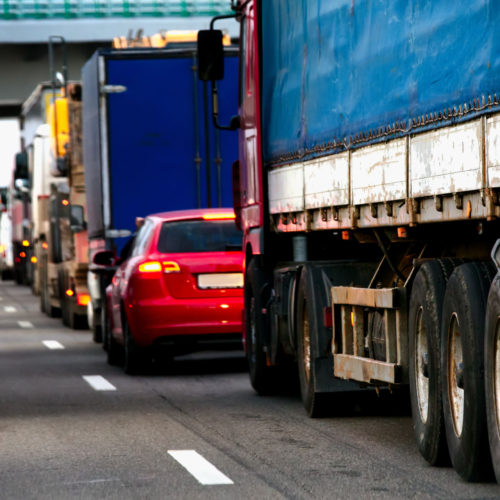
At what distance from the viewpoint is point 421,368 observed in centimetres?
962

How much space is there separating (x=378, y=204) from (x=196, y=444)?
1.89 m

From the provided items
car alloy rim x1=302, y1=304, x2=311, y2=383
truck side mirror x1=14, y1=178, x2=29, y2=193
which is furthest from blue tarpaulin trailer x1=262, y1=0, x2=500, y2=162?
truck side mirror x1=14, y1=178, x2=29, y2=193

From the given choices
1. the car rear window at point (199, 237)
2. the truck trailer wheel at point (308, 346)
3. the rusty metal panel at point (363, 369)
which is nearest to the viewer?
the rusty metal panel at point (363, 369)

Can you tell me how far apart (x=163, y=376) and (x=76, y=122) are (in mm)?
9460

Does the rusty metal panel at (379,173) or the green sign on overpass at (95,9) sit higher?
the green sign on overpass at (95,9)

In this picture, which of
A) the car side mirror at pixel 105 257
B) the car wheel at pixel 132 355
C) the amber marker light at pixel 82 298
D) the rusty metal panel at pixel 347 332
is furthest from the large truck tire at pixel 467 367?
the amber marker light at pixel 82 298

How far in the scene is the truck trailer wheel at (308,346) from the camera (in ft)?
39.5

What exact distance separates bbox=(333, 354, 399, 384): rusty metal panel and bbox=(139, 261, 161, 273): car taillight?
5.21 m

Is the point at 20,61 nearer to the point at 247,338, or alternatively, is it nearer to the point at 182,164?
the point at 182,164

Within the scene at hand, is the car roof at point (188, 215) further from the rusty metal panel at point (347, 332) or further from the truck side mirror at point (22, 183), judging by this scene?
the truck side mirror at point (22, 183)

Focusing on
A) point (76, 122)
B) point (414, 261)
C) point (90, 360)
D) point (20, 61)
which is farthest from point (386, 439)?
point (20, 61)

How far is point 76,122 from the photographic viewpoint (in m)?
25.5

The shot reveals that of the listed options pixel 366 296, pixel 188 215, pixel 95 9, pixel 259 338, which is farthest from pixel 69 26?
pixel 366 296

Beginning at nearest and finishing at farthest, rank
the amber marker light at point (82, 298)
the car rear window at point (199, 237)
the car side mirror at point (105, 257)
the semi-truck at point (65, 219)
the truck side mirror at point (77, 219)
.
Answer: the car rear window at point (199, 237)
the car side mirror at point (105, 257)
the truck side mirror at point (77, 219)
the semi-truck at point (65, 219)
the amber marker light at point (82, 298)
